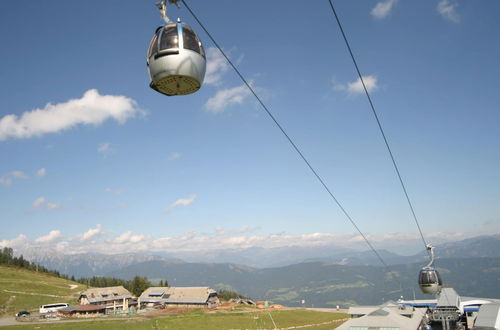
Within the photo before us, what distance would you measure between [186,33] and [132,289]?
132m

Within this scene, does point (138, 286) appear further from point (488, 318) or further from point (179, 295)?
point (488, 318)

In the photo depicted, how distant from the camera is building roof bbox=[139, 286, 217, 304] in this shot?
9854cm

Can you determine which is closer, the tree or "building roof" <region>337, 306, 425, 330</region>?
"building roof" <region>337, 306, 425, 330</region>

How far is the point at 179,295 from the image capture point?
102m

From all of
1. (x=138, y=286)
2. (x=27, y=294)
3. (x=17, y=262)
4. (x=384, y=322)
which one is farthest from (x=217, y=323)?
(x=17, y=262)

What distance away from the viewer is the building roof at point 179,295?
98537 mm

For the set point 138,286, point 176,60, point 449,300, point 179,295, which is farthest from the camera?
point 138,286

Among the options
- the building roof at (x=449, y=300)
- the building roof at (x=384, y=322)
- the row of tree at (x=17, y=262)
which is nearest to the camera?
the building roof at (x=384, y=322)

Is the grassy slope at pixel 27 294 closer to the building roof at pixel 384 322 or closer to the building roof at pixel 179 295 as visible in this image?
the building roof at pixel 179 295

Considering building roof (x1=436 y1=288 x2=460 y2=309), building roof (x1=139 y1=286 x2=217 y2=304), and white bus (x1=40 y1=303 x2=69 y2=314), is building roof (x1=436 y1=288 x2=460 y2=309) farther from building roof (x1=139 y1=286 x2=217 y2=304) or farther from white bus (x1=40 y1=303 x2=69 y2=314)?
white bus (x1=40 y1=303 x2=69 y2=314)

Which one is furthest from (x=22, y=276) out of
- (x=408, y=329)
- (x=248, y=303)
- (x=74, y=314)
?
(x=408, y=329)

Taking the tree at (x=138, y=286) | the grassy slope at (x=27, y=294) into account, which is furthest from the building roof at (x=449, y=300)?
the grassy slope at (x=27, y=294)

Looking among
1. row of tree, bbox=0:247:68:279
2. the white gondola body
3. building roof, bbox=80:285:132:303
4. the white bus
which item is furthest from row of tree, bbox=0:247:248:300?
the white gondola body

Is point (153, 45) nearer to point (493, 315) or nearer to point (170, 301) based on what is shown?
point (493, 315)
